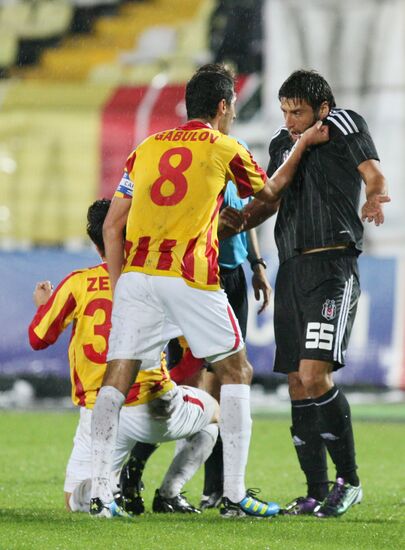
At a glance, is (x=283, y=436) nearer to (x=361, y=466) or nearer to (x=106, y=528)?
(x=361, y=466)

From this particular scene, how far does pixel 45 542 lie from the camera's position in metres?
4.57

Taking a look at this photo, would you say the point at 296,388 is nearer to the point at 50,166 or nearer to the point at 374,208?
the point at 374,208

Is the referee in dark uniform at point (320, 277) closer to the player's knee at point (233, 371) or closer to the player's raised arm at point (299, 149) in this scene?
the player's raised arm at point (299, 149)

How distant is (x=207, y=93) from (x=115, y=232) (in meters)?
0.73

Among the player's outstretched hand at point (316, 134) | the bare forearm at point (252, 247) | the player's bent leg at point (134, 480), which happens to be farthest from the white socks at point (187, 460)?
the player's outstretched hand at point (316, 134)

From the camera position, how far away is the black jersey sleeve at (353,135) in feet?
18.4

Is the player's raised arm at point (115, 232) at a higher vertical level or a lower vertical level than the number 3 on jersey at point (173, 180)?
lower

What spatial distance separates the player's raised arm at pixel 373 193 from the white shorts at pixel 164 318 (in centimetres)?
73

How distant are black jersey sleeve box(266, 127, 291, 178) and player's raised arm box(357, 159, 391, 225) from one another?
60 cm

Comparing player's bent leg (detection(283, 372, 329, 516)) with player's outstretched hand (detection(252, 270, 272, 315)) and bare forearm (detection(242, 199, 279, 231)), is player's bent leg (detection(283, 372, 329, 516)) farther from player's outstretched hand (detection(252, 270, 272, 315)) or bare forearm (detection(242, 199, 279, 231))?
bare forearm (detection(242, 199, 279, 231))

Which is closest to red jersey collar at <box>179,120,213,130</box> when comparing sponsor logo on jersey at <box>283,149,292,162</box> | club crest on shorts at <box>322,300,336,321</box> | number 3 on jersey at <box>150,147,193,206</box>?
number 3 on jersey at <box>150,147,193,206</box>

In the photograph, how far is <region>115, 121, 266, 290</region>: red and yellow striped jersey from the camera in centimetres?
520

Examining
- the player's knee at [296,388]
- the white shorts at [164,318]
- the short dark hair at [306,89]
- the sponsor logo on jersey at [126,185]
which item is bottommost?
the player's knee at [296,388]

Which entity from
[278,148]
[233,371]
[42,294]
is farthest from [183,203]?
[278,148]
